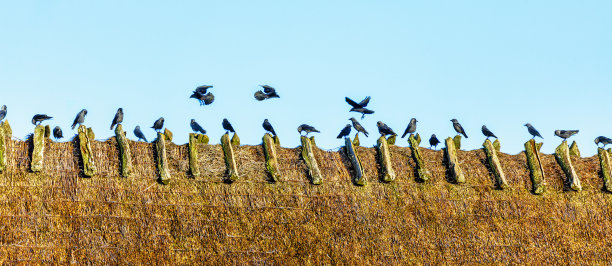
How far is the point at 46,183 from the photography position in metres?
14.1

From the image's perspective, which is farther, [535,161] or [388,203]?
[535,161]

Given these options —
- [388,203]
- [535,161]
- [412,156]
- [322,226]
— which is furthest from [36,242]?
[535,161]

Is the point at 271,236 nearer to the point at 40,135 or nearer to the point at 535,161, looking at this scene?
the point at 40,135

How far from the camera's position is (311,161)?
15984mm

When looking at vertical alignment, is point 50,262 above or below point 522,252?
above

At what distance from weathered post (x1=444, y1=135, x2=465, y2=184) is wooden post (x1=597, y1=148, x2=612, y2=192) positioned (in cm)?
299

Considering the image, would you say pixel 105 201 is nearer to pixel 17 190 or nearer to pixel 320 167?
pixel 17 190

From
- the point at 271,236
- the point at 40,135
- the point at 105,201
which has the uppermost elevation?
the point at 40,135

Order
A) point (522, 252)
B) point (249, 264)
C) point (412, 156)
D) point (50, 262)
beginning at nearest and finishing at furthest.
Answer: point (50, 262)
point (249, 264)
point (522, 252)
point (412, 156)

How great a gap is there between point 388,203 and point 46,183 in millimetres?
5865

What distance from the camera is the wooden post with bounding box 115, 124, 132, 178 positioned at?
580 inches

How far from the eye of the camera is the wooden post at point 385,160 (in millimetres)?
16125

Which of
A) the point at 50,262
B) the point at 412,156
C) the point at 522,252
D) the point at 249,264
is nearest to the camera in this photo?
the point at 50,262

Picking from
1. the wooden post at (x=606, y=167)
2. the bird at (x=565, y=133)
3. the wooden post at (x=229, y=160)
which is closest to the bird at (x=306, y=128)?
the wooden post at (x=229, y=160)
